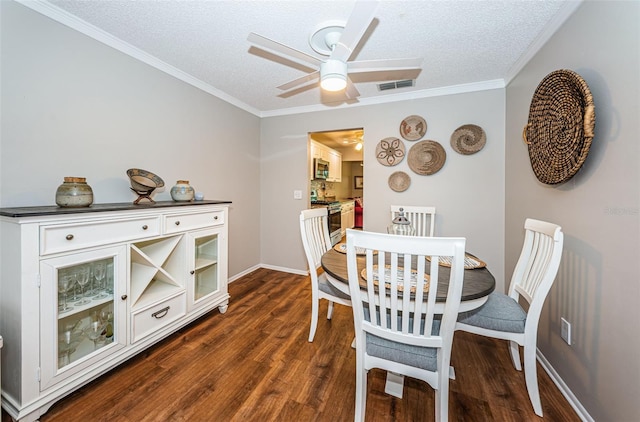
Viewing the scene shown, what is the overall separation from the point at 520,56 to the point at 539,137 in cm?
88

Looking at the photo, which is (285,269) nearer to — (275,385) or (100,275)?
(275,385)

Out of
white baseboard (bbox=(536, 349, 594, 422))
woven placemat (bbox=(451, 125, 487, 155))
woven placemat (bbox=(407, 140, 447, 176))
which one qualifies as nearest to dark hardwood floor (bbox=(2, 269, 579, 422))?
white baseboard (bbox=(536, 349, 594, 422))

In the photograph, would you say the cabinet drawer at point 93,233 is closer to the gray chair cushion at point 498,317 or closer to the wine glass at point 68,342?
the wine glass at point 68,342

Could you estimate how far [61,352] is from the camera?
141 cm

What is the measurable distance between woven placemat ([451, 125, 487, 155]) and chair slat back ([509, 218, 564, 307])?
134 centimetres

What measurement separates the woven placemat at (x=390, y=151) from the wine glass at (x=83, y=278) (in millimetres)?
2890

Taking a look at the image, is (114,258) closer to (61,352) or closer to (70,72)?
(61,352)

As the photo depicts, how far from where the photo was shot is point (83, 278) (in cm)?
153

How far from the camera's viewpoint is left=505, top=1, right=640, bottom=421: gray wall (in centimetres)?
109

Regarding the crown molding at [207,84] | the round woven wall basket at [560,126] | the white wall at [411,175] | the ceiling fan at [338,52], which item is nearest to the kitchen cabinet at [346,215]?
the white wall at [411,175]

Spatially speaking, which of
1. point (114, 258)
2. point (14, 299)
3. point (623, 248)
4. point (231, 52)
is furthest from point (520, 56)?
point (14, 299)

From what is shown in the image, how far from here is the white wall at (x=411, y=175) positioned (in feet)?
8.76

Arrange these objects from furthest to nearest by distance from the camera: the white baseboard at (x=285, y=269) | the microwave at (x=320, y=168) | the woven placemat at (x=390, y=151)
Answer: the microwave at (x=320, y=168)
the white baseboard at (x=285, y=269)
the woven placemat at (x=390, y=151)

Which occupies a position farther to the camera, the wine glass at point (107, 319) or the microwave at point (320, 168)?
the microwave at point (320, 168)
